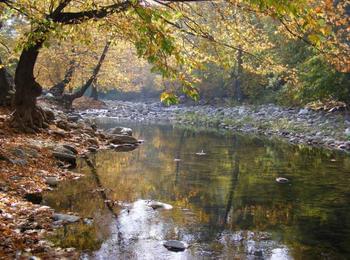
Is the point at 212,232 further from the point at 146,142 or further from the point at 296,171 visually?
the point at 146,142

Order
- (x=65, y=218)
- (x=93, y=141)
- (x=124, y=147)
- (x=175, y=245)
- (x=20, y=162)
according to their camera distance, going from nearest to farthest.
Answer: (x=175, y=245) < (x=65, y=218) < (x=20, y=162) < (x=93, y=141) < (x=124, y=147)

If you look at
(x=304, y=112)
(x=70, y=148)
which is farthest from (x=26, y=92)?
(x=304, y=112)

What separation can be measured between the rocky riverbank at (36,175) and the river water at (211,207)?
0.31m

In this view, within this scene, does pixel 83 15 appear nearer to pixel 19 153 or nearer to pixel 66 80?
pixel 19 153

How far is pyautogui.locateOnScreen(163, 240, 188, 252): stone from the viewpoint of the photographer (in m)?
6.58

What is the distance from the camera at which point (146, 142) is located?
21156 millimetres

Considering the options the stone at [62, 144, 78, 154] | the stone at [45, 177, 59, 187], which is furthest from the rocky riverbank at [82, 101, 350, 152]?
the stone at [45, 177, 59, 187]

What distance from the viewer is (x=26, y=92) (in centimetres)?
1538

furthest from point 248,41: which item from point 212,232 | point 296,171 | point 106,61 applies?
point 106,61

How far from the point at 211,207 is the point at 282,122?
19943 millimetres

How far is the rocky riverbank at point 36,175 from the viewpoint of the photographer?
636 centimetres

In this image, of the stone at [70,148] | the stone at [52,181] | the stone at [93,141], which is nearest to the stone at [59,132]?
the stone at [93,141]

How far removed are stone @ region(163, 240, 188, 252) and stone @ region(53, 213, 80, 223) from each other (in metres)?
1.85

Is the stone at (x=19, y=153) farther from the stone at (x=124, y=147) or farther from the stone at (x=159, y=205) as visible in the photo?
the stone at (x=124, y=147)
